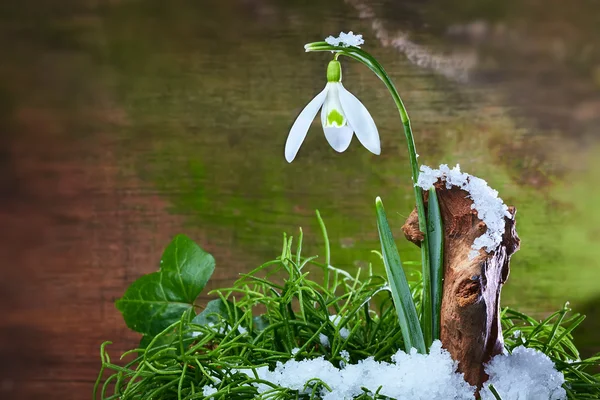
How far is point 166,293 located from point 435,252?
0.30 m

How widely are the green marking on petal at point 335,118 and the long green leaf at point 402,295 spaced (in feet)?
0.22

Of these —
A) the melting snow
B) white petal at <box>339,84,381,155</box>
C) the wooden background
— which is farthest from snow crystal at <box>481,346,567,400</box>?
the wooden background

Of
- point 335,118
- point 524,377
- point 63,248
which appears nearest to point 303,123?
point 335,118

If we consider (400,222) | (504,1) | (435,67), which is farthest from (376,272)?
(504,1)

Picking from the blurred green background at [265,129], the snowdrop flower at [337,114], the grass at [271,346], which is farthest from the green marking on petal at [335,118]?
the blurred green background at [265,129]

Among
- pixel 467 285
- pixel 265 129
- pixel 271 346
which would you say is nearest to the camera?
pixel 467 285

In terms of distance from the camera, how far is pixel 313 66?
3.06 ft

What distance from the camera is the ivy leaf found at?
71 centimetres

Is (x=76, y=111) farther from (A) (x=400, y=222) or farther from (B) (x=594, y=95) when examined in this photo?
(B) (x=594, y=95)

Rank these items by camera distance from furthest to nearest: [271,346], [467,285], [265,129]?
1. [265,129]
2. [271,346]
3. [467,285]

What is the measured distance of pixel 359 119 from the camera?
0.54 m

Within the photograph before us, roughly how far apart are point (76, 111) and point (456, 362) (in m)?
0.64

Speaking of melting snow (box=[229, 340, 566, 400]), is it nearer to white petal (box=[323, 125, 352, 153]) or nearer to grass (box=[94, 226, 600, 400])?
grass (box=[94, 226, 600, 400])

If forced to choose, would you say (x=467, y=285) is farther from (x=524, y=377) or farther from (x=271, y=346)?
(x=271, y=346)
